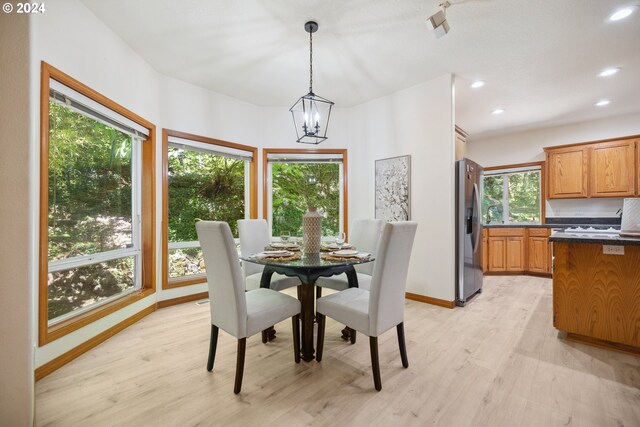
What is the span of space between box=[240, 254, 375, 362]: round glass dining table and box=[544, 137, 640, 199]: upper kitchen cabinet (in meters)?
4.62

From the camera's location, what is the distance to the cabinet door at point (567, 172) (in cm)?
440

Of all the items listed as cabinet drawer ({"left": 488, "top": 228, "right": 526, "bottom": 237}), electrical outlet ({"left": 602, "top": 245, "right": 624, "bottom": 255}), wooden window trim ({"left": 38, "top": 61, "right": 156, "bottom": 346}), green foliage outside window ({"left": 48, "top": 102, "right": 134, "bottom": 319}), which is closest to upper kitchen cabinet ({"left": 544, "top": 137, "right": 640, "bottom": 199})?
cabinet drawer ({"left": 488, "top": 228, "right": 526, "bottom": 237})

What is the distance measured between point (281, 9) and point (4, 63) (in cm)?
170

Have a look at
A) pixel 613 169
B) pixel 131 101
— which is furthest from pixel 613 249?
pixel 131 101

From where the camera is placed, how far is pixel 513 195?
540 cm

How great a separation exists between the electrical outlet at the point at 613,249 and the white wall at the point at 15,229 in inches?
147

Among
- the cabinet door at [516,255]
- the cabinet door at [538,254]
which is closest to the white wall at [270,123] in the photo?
the cabinet door at [516,255]

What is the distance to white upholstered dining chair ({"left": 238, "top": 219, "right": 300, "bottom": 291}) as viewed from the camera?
252 centimetres

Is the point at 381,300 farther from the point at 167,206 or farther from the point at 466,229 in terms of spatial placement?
the point at 167,206

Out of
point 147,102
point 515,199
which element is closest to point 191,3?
point 147,102

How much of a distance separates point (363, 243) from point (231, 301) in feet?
5.34

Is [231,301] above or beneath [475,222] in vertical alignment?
beneath

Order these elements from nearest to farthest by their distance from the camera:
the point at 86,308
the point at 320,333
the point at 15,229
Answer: the point at 15,229
the point at 320,333
the point at 86,308

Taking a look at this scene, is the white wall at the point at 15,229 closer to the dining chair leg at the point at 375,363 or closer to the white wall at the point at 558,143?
the dining chair leg at the point at 375,363
